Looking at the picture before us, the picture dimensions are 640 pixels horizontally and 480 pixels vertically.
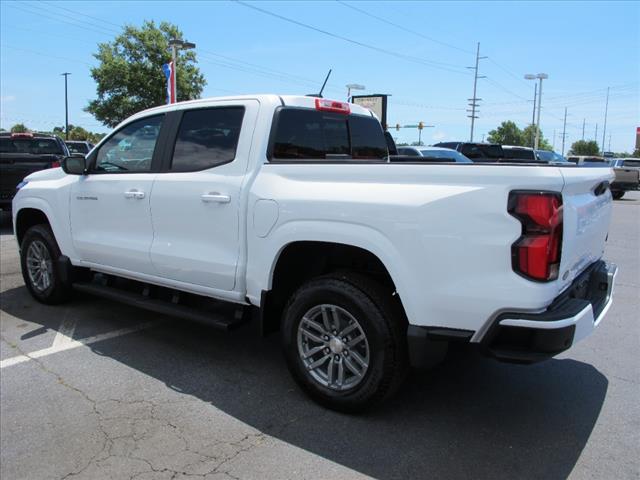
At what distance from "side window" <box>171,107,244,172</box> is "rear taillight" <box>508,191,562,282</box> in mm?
2102

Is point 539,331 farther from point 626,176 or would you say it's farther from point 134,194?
point 626,176

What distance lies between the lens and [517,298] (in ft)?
8.93

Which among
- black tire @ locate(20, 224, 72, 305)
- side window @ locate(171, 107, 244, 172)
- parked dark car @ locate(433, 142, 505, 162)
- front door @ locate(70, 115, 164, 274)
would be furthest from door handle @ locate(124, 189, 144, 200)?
parked dark car @ locate(433, 142, 505, 162)

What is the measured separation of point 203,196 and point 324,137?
3.60ft

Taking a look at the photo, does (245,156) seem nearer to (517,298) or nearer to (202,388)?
(202,388)

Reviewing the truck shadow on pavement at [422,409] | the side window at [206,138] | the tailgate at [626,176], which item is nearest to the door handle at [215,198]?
the side window at [206,138]

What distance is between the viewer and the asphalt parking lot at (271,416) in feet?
9.66

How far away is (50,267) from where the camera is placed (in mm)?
5652

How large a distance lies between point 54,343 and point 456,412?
137 inches

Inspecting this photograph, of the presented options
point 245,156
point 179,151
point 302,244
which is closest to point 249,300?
point 302,244

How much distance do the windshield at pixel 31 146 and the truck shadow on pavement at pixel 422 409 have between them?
379 inches

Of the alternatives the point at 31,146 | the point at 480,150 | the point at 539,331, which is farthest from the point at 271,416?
the point at 480,150

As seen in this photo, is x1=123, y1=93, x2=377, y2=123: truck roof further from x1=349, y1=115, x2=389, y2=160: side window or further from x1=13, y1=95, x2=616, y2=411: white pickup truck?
x1=349, y1=115, x2=389, y2=160: side window

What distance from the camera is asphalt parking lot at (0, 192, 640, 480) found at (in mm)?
2943
